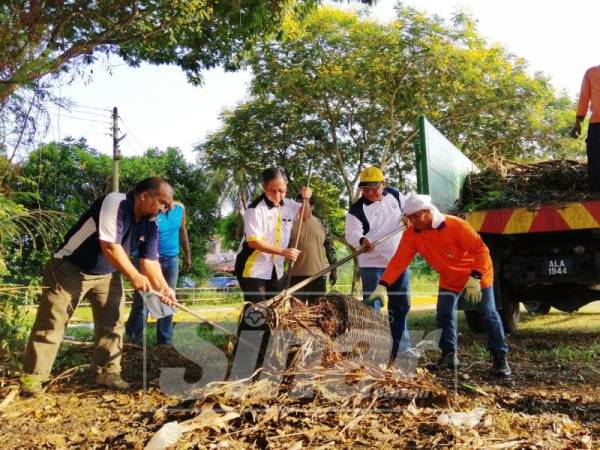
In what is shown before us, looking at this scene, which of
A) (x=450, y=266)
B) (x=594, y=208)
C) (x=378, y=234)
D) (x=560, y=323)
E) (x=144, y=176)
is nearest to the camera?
(x=450, y=266)

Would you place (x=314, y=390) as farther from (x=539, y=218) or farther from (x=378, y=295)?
(x=539, y=218)

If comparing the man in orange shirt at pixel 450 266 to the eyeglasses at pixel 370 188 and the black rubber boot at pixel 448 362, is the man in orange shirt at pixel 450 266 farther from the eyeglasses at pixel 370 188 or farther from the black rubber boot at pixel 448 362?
the eyeglasses at pixel 370 188

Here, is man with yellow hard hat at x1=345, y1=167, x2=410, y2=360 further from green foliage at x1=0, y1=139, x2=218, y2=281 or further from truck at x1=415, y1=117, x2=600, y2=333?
green foliage at x1=0, y1=139, x2=218, y2=281

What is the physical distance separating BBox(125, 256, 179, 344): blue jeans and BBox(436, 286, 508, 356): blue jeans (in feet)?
7.91

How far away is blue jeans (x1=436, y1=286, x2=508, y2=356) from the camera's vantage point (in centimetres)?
464

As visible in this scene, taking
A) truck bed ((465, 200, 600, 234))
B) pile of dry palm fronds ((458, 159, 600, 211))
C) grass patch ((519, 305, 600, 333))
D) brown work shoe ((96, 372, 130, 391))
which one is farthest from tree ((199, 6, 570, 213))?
brown work shoe ((96, 372, 130, 391))

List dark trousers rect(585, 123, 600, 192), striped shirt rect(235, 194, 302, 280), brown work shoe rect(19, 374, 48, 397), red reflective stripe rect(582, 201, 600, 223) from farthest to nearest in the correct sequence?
dark trousers rect(585, 123, 600, 192) < red reflective stripe rect(582, 201, 600, 223) < striped shirt rect(235, 194, 302, 280) < brown work shoe rect(19, 374, 48, 397)

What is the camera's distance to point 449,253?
15.6 feet

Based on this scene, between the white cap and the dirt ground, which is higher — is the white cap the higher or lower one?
the higher one

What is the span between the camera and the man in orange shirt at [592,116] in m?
5.72

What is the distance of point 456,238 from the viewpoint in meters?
4.63

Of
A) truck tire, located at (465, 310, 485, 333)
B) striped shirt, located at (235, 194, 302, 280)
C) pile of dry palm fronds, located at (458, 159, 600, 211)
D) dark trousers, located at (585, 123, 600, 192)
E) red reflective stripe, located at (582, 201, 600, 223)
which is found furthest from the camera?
truck tire, located at (465, 310, 485, 333)

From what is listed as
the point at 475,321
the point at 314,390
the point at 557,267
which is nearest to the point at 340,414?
the point at 314,390

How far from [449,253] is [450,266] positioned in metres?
0.11
